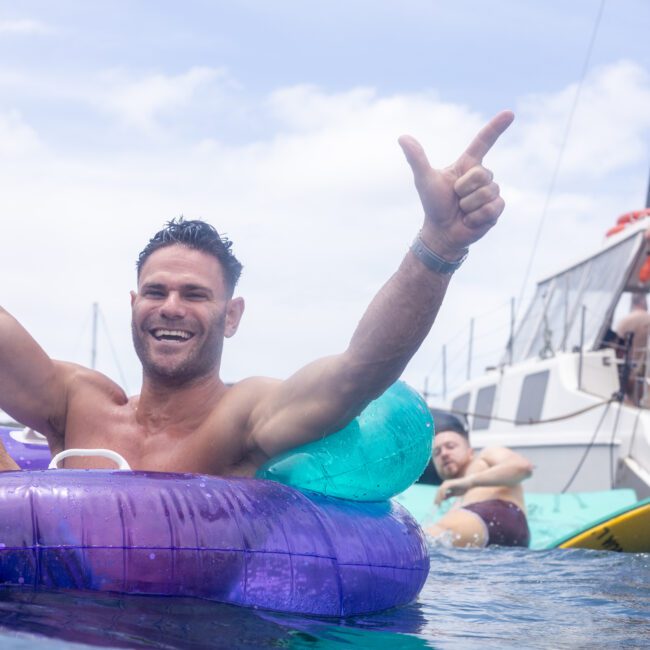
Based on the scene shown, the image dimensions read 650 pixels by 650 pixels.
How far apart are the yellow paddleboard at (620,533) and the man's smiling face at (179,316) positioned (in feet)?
11.8

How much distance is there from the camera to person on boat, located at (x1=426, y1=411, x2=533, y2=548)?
7109 mm

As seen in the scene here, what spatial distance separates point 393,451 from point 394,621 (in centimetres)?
54

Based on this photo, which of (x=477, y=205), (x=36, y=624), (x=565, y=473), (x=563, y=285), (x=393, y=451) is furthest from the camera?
(x=563, y=285)

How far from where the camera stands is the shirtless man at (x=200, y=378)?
9.52ft

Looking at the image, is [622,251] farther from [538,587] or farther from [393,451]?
[393,451]

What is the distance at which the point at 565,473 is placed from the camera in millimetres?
10859

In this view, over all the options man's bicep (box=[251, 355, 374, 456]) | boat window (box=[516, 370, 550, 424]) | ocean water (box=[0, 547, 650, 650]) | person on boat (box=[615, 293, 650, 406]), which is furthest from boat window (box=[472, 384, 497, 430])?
man's bicep (box=[251, 355, 374, 456])

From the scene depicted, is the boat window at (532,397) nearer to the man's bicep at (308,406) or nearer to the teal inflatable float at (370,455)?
the teal inflatable float at (370,455)

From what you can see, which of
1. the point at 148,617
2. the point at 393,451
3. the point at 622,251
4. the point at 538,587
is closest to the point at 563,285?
the point at 622,251

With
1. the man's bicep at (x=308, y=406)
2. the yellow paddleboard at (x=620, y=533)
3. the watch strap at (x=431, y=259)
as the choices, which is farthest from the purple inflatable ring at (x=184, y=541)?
the yellow paddleboard at (x=620, y=533)

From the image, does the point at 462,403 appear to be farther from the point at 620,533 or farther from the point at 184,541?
the point at 184,541

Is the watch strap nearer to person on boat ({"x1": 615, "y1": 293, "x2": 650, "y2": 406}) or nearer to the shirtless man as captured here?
the shirtless man

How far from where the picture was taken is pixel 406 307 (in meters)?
2.87

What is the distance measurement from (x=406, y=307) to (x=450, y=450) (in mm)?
5505
